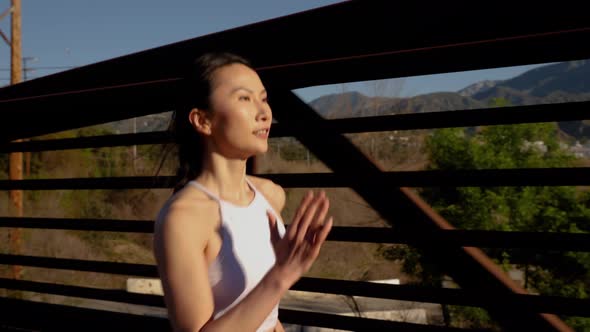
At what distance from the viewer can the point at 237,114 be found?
1.45 meters

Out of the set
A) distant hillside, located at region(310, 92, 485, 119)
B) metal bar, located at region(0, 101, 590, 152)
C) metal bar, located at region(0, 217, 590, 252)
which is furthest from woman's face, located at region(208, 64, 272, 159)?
distant hillside, located at region(310, 92, 485, 119)

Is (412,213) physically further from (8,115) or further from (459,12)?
(8,115)

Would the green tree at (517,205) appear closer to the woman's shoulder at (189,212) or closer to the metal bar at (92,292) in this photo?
the metal bar at (92,292)

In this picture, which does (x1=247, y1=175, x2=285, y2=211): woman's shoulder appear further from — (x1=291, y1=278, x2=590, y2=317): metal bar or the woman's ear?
A: (x1=291, y1=278, x2=590, y2=317): metal bar

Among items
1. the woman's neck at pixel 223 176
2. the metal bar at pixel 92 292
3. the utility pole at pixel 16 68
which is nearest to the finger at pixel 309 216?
the woman's neck at pixel 223 176

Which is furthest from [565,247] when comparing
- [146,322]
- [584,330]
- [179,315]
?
[584,330]

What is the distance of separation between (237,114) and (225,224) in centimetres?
26

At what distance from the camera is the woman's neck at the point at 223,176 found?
59.7 inches

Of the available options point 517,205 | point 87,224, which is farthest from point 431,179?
point 517,205

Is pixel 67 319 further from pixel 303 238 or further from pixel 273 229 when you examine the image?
pixel 303 238

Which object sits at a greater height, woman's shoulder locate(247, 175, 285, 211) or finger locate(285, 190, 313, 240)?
woman's shoulder locate(247, 175, 285, 211)

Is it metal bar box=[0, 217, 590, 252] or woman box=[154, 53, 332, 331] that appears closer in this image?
woman box=[154, 53, 332, 331]

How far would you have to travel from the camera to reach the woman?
1.21 meters

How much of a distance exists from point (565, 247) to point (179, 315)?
45.6 inches
